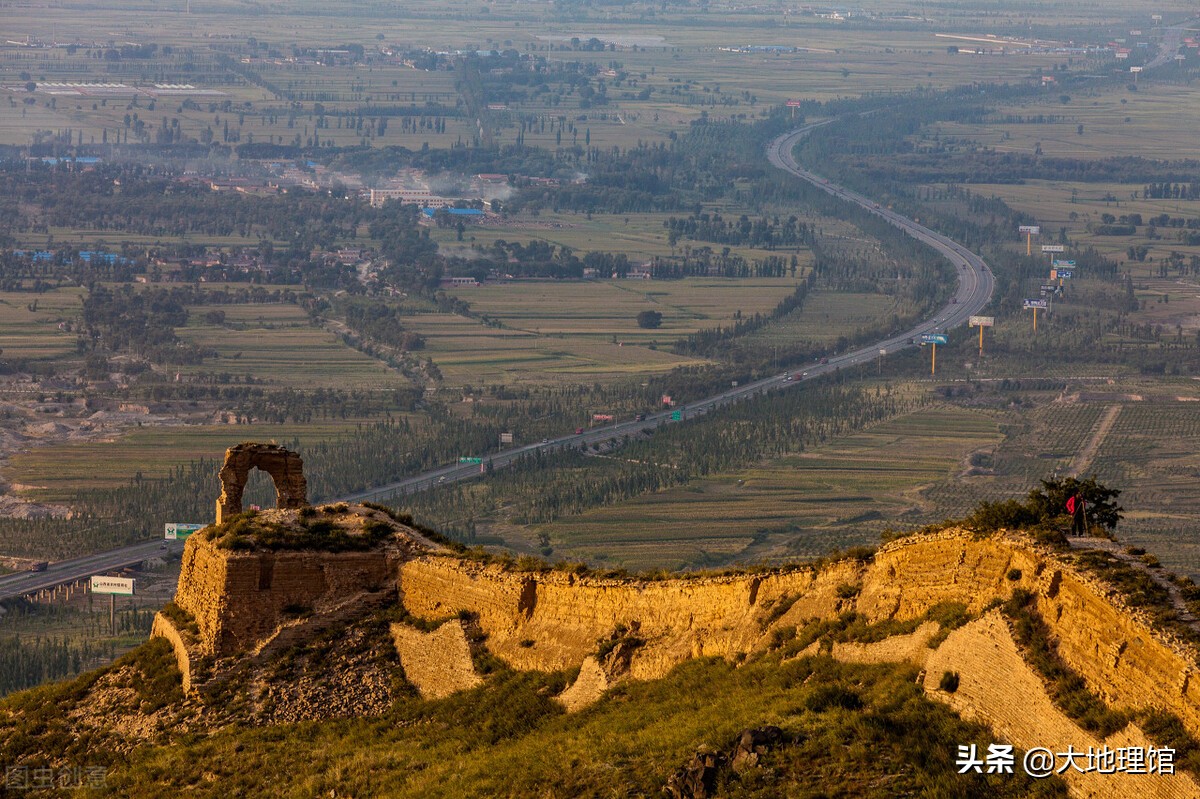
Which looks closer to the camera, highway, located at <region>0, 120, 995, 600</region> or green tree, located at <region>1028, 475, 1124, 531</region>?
green tree, located at <region>1028, 475, 1124, 531</region>

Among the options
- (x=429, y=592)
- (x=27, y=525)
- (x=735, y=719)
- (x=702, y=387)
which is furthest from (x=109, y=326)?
(x=735, y=719)

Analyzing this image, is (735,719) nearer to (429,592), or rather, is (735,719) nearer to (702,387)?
(429,592)

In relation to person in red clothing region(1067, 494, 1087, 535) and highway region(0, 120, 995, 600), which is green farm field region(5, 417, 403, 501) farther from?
person in red clothing region(1067, 494, 1087, 535)

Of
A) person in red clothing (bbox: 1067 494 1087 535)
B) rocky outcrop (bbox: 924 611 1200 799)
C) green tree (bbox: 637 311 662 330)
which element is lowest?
green tree (bbox: 637 311 662 330)

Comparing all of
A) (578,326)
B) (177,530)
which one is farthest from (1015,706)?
(578,326)

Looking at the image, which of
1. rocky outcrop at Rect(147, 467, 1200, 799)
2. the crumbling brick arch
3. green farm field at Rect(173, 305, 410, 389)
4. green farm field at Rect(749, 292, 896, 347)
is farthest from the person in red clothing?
green farm field at Rect(749, 292, 896, 347)

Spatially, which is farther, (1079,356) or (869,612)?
(1079,356)
